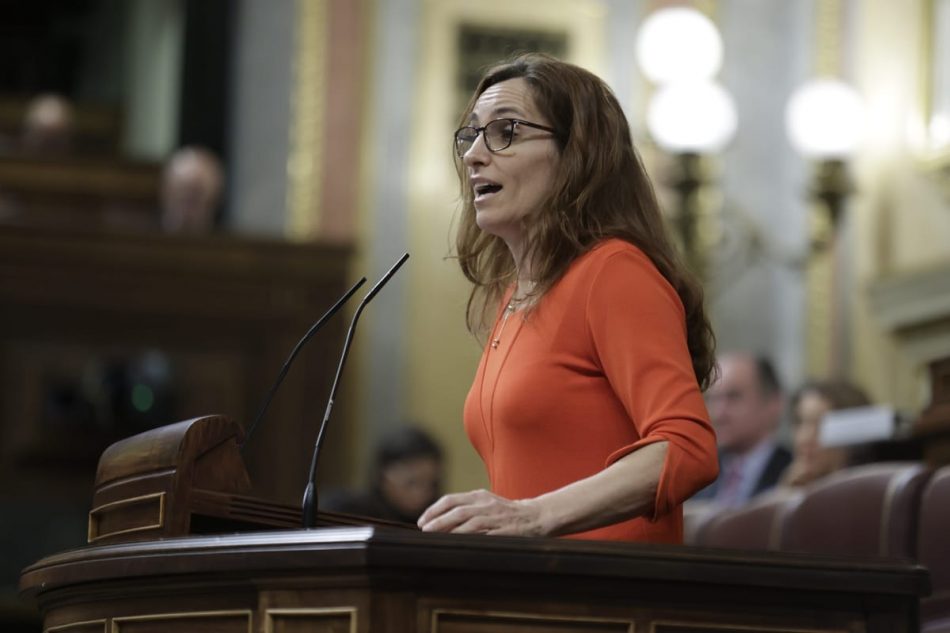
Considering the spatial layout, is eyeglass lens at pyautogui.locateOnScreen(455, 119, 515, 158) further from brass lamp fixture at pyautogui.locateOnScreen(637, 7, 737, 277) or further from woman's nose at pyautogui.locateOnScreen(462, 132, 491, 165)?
brass lamp fixture at pyautogui.locateOnScreen(637, 7, 737, 277)

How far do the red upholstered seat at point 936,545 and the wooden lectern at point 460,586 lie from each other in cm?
143

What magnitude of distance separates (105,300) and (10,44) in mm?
5967

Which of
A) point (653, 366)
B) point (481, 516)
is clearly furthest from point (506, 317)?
point (481, 516)

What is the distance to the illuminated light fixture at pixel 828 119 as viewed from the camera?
7543 mm

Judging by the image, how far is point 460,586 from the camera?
202cm

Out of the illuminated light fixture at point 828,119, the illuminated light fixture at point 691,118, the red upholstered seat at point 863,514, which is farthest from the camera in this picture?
the illuminated light fixture at point 828,119

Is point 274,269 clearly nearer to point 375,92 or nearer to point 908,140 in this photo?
point 375,92

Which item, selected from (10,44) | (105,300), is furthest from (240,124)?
(10,44)

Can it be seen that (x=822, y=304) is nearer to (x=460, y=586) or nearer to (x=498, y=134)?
(x=498, y=134)

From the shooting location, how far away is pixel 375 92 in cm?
838

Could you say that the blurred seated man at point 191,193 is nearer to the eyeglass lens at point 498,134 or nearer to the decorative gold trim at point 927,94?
the decorative gold trim at point 927,94

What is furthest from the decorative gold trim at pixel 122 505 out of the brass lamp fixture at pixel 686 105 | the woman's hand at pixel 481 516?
the brass lamp fixture at pixel 686 105

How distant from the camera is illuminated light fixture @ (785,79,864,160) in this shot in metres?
7.54

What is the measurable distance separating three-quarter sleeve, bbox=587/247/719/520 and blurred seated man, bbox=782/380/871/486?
323cm
